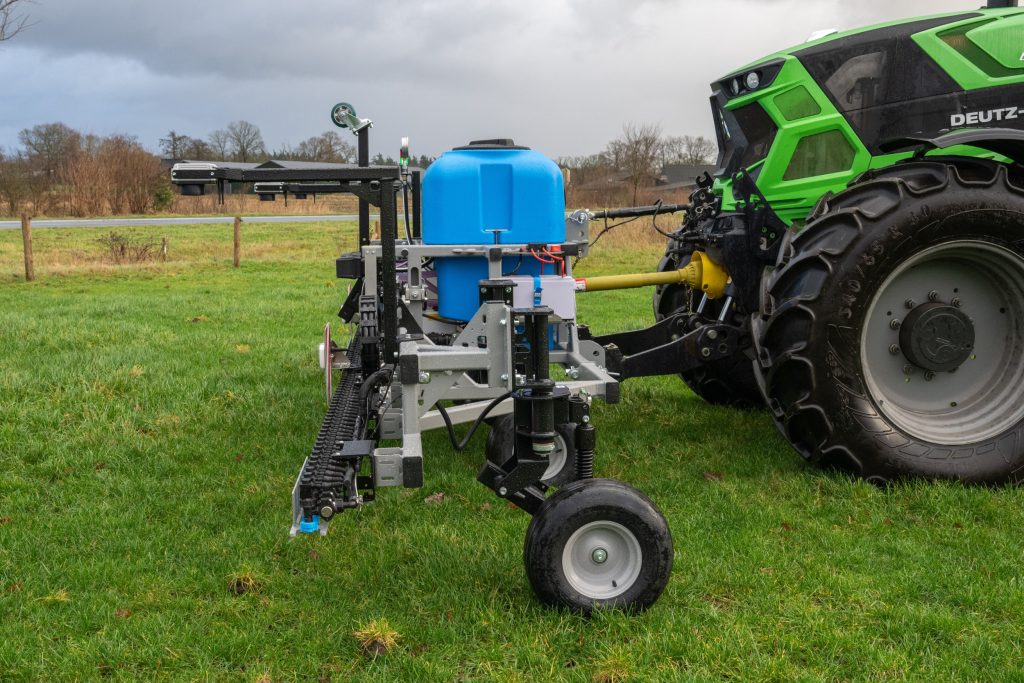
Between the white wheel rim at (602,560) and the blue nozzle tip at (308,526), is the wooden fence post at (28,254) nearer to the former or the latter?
the blue nozzle tip at (308,526)

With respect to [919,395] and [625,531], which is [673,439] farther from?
[625,531]

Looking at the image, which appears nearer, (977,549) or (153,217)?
(977,549)

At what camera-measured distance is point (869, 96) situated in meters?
4.88

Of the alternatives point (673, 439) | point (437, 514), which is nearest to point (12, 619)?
point (437, 514)

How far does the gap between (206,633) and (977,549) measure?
3.20 m

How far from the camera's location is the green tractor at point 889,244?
419 cm

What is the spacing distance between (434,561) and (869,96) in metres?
3.56

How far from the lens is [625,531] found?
311cm

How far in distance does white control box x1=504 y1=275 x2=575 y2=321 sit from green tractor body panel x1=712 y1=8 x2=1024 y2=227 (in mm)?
1412

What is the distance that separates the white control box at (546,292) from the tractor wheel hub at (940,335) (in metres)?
1.77

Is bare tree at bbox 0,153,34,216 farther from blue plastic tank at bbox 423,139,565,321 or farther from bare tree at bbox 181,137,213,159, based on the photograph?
blue plastic tank at bbox 423,139,565,321

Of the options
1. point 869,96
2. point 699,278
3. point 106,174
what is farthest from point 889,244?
point 106,174

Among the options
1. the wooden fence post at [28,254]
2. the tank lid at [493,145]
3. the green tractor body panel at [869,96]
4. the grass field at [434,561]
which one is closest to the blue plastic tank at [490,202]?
the tank lid at [493,145]

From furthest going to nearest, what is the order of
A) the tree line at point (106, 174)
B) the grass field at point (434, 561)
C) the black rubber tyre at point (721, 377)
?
1. the tree line at point (106, 174)
2. the black rubber tyre at point (721, 377)
3. the grass field at point (434, 561)
